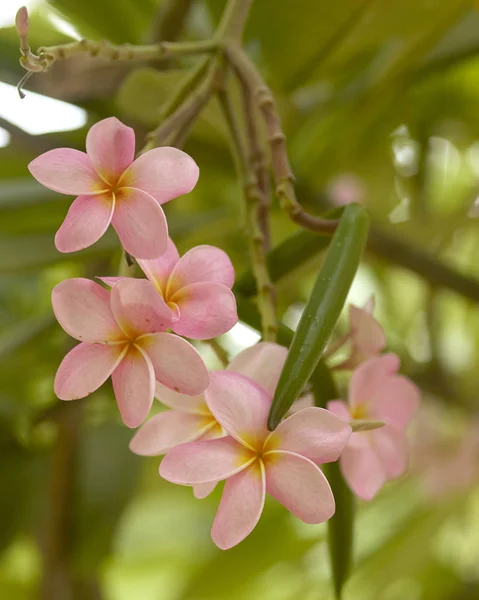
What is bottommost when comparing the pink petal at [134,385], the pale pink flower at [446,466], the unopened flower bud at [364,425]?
the pale pink flower at [446,466]

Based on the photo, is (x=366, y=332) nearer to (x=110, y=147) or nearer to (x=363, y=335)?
(x=363, y=335)

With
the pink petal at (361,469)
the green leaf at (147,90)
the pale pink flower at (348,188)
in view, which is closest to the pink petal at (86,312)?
the pink petal at (361,469)

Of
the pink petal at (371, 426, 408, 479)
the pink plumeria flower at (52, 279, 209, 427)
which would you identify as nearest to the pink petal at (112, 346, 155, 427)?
the pink plumeria flower at (52, 279, 209, 427)

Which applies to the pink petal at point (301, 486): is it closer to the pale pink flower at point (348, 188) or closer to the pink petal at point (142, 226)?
the pink petal at point (142, 226)

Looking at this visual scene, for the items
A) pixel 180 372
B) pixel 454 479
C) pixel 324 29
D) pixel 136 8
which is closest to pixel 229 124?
pixel 180 372

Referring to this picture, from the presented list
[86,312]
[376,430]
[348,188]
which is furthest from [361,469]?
[348,188]

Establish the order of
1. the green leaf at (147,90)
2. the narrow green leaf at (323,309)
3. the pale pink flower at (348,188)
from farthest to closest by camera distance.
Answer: the pale pink flower at (348,188) → the green leaf at (147,90) → the narrow green leaf at (323,309)

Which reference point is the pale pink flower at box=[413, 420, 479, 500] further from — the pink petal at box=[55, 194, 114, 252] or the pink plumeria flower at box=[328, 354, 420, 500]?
the pink petal at box=[55, 194, 114, 252]

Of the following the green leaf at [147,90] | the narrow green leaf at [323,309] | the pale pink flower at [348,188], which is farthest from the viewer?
the pale pink flower at [348,188]
